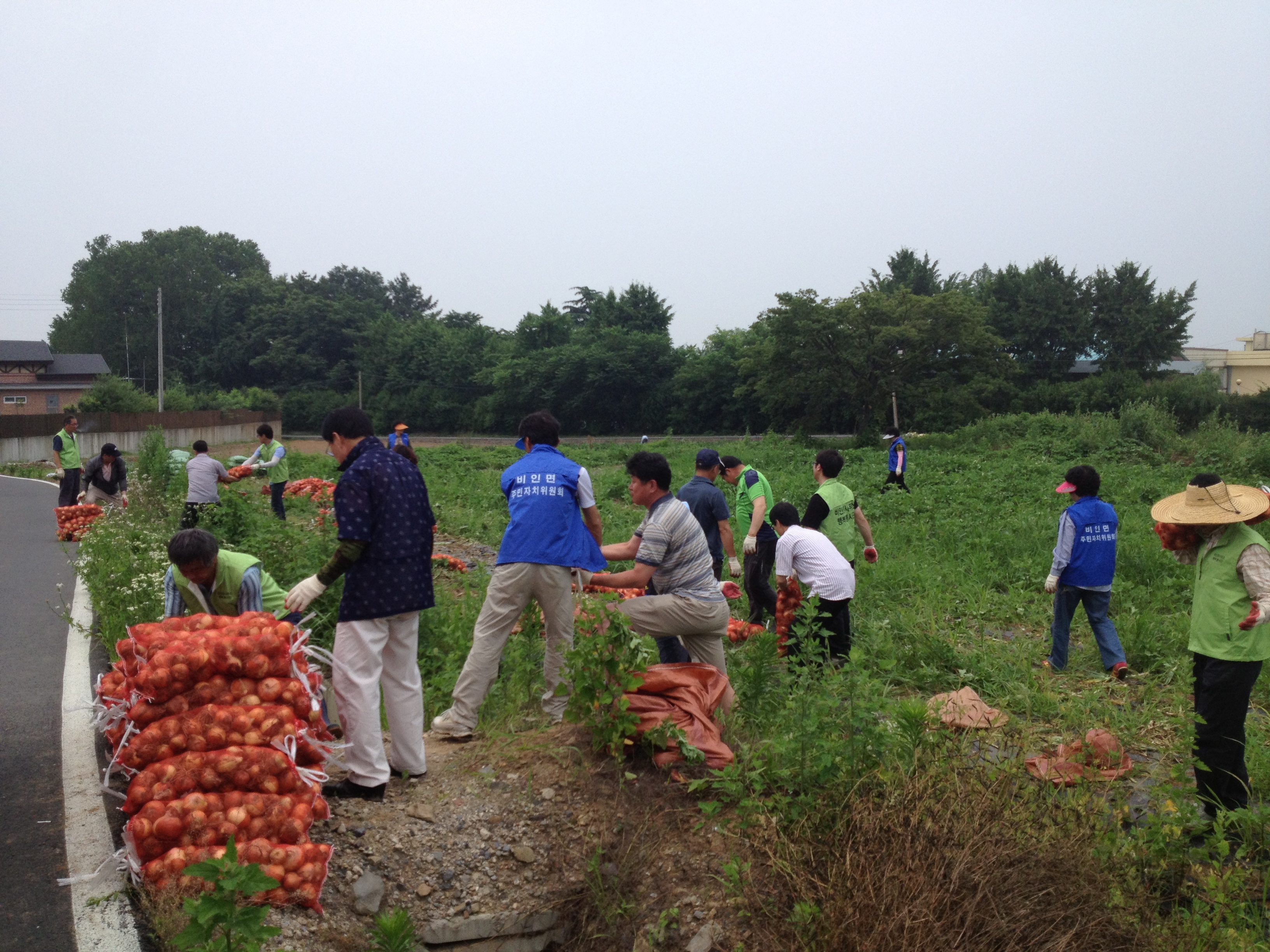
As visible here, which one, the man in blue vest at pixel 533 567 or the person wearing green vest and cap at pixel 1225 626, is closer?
the person wearing green vest and cap at pixel 1225 626

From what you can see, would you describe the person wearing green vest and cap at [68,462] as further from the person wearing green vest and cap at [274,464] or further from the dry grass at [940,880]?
the dry grass at [940,880]

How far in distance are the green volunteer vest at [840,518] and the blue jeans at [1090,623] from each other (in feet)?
5.24

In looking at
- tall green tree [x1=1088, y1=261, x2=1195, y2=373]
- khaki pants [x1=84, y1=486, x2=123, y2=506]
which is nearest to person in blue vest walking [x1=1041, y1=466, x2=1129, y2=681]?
khaki pants [x1=84, y1=486, x2=123, y2=506]

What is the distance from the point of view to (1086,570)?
7.07 meters

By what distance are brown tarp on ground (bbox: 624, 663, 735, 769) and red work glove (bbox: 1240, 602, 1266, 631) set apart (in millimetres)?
2543

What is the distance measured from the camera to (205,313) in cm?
7894

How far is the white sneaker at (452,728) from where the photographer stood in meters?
5.31

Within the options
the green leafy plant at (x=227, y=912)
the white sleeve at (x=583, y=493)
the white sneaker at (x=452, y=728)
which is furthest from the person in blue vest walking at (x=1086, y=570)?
the green leafy plant at (x=227, y=912)

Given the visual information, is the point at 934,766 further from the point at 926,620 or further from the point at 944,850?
the point at 926,620

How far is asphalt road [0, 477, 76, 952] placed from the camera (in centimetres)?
371

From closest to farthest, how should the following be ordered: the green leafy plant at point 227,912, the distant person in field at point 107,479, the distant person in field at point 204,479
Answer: the green leafy plant at point 227,912
the distant person in field at point 204,479
the distant person in field at point 107,479

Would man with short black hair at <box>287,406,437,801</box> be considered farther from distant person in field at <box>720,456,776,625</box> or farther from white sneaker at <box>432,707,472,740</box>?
distant person in field at <box>720,456,776,625</box>

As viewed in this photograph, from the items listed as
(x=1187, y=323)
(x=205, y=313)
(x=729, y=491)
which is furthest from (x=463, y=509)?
(x=205, y=313)

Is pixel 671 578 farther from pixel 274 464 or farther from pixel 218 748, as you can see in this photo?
pixel 274 464
